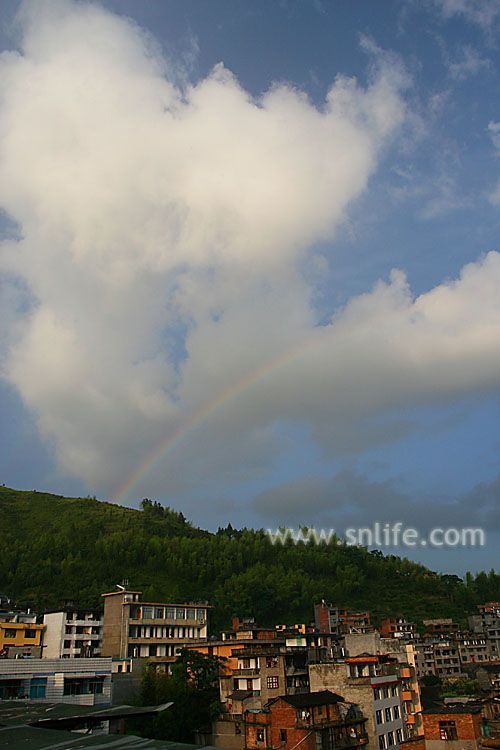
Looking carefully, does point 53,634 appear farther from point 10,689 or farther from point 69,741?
point 69,741

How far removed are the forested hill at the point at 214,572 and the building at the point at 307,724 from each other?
171ft

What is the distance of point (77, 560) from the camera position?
120m

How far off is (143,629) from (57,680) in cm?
2294

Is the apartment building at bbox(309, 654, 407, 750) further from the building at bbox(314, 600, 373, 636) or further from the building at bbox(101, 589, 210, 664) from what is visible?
the building at bbox(314, 600, 373, 636)

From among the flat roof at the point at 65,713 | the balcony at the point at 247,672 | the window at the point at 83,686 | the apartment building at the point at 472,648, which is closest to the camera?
the flat roof at the point at 65,713

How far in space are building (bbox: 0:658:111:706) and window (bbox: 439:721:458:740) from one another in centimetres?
2479

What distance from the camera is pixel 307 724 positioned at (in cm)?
4241

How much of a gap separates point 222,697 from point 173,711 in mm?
7447

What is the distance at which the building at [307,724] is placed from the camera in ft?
138

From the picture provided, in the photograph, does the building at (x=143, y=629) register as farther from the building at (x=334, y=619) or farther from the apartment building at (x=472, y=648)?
the apartment building at (x=472, y=648)

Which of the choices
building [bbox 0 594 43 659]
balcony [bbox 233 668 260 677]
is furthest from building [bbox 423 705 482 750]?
building [bbox 0 594 43 659]

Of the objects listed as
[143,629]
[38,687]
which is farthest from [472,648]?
[38,687]

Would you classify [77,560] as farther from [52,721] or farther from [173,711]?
[52,721]

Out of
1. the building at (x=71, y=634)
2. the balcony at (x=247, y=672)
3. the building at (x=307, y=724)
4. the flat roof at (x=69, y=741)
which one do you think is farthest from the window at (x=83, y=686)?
the flat roof at (x=69, y=741)
